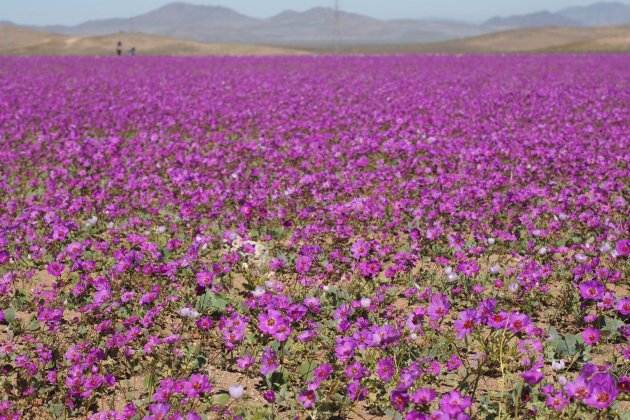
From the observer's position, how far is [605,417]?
3883 mm

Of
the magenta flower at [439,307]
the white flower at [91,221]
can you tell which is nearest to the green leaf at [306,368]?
the magenta flower at [439,307]

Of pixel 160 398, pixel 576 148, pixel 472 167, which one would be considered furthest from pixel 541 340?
pixel 576 148

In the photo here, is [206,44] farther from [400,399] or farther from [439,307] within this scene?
[400,399]

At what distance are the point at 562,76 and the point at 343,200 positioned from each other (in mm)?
25128

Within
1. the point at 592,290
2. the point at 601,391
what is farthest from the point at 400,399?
the point at 592,290

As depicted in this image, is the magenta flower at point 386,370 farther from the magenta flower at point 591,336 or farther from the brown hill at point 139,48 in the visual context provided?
the brown hill at point 139,48

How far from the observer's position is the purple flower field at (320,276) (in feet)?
13.7

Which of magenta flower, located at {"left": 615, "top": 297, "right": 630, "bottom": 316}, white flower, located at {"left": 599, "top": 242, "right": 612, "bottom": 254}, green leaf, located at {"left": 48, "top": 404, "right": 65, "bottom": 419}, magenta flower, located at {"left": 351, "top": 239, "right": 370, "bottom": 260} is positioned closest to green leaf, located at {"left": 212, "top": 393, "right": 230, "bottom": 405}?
green leaf, located at {"left": 48, "top": 404, "right": 65, "bottom": 419}

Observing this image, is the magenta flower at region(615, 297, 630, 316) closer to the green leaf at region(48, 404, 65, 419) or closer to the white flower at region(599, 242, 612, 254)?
the white flower at region(599, 242, 612, 254)

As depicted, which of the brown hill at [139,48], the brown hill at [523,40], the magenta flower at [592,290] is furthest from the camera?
the brown hill at [523,40]

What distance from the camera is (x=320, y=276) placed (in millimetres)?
6195

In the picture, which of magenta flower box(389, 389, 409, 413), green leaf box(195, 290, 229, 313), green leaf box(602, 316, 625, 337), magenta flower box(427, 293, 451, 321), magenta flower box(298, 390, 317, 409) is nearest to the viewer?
magenta flower box(389, 389, 409, 413)

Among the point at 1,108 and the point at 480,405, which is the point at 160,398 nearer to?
the point at 480,405

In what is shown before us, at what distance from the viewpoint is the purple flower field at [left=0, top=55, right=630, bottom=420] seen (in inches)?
164
